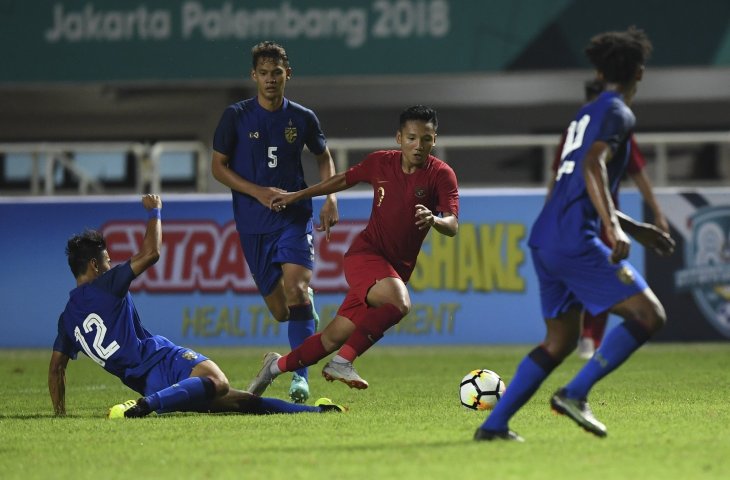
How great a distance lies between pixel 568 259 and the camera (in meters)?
6.05

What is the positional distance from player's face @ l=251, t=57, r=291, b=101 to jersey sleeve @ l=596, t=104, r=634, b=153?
3148 millimetres

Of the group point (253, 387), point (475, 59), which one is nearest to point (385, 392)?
point (253, 387)

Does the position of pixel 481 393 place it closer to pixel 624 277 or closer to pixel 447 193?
pixel 447 193

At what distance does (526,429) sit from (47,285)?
28.8 feet

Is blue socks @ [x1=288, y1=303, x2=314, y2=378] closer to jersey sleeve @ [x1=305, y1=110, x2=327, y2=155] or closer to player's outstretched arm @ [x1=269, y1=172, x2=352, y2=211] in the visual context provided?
player's outstretched arm @ [x1=269, y1=172, x2=352, y2=211]

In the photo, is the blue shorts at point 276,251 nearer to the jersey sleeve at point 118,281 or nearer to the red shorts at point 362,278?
the red shorts at point 362,278

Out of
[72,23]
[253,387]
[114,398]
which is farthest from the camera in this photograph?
[72,23]

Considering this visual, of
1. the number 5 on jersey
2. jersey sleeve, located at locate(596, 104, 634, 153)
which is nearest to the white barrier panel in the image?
the number 5 on jersey

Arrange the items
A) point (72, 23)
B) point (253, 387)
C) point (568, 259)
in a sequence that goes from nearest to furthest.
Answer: point (568, 259), point (253, 387), point (72, 23)

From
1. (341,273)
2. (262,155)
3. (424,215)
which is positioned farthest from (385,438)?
(341,273)

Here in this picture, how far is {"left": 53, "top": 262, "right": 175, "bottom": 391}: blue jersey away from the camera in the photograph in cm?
778

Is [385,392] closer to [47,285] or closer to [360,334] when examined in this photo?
[360,334]

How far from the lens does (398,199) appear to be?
8.07 meters

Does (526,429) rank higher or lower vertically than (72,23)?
lower
